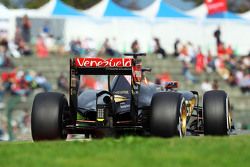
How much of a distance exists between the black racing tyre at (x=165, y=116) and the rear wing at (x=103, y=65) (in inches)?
29.8

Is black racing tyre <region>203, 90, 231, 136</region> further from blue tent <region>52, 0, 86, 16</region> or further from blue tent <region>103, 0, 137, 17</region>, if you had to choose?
blue tent <region>103, 0, 137, 17</region>

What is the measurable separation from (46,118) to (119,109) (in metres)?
1.23

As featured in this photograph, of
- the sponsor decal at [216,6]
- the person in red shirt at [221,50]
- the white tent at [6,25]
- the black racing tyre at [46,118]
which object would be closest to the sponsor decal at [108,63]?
the black racing tyre at [46,118]

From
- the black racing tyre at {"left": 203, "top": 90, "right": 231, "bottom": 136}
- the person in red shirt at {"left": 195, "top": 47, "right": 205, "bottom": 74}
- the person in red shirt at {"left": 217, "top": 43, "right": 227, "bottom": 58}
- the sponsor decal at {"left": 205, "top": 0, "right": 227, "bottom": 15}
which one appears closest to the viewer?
the black racing tyre at {"left": 203, "top": 90, "right": 231, "bottom": 136}

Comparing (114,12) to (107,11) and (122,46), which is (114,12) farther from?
(122,46)

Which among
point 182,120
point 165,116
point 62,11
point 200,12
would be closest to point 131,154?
point 165,116

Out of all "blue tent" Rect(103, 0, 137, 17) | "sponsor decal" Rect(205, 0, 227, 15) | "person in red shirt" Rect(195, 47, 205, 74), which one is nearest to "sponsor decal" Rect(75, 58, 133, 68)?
"person in red shirt" Rect(195, 47, 205, 74)

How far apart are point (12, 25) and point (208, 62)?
8.02 metres

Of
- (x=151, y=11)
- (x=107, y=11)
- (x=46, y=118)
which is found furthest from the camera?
(x=151, y=11)

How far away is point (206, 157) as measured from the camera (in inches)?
296

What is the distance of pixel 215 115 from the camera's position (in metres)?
11.6

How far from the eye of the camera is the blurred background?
83.4 feet

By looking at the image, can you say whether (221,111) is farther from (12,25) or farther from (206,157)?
(12,25)

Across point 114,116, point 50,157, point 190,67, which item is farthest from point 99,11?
point 50,157
